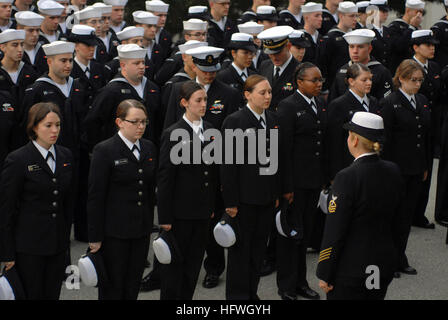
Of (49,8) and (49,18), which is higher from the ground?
(49,8)

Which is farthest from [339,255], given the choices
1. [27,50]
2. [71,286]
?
[27,50]

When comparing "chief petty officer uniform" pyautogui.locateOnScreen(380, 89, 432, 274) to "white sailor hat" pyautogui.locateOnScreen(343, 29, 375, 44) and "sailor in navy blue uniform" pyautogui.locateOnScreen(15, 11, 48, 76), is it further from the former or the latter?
"sailor in navy blue uniform" pyautogui.locateOnScreen(15, 11, 48, 76)

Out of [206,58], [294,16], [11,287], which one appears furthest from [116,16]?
[11,287]

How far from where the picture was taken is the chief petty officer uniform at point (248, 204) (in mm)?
6078

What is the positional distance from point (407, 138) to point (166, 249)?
10.1 ft

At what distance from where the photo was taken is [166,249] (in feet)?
18.6

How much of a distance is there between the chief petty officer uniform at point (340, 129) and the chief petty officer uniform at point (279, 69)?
1.82 feet

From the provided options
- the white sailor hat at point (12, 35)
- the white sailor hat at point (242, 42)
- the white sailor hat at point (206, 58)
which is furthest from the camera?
the white sailor hat at point (242, 42)

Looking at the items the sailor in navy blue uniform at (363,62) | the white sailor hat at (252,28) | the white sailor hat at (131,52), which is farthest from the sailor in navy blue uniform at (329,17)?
the white sailor hat at (131,52)

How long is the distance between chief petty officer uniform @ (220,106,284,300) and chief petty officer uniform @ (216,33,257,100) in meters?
1.41

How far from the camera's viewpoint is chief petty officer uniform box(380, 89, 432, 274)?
734 cm

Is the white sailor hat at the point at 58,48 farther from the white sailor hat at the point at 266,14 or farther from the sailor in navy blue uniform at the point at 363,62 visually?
the white sailor hat at the point at 266,14

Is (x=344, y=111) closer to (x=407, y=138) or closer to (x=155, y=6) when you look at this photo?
(x=407, y=138)

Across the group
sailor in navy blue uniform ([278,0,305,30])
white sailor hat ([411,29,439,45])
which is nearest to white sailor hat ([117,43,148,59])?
white sailor hat ([411,29,439,45])
